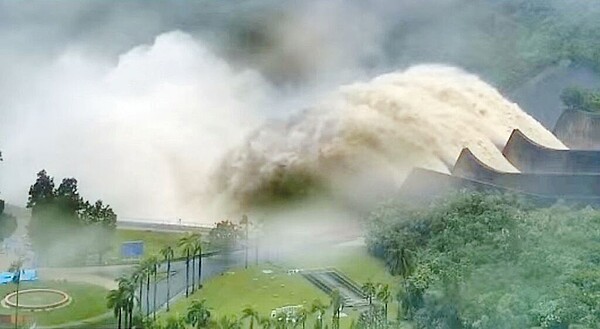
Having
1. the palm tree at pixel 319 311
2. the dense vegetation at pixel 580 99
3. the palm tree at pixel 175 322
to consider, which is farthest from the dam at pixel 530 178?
the palm tree at pixel 175 322

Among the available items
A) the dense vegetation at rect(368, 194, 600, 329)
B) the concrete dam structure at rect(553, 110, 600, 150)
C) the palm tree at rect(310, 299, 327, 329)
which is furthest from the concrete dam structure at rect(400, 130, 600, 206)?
the palm tree at rect(310, 299, 327, 329)

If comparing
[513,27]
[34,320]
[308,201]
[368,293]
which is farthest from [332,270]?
[513,27]

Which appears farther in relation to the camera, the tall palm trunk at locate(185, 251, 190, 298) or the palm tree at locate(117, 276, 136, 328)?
the tall palm trunk at locate(185, 251, 190, 298)

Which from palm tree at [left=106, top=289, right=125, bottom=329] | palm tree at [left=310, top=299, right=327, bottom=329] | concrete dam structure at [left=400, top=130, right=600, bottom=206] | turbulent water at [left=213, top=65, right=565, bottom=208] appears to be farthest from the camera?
turbulent water at [left=213, top=65, right=565, bottom=208]

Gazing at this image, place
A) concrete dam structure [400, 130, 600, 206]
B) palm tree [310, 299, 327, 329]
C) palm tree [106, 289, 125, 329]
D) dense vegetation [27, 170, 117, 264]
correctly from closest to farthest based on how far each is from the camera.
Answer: palm tree [106, 289, 125, 329], palm tree [310, 299, 327, 329], dense vegetation [27, 170, 117, 264], concrete dam structure [400, 130, 600, 206]

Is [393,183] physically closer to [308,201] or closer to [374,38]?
[308,201]

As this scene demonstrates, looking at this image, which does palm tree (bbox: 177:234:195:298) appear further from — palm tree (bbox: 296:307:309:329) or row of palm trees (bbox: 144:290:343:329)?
palm tree (bbox: 296:307:309:329)

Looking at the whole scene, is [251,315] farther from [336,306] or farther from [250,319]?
[336,306]
